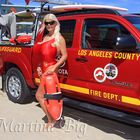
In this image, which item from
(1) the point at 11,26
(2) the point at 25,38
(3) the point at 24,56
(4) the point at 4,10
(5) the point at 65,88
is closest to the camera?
(5) the point at 65,88

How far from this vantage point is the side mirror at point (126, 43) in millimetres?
4938

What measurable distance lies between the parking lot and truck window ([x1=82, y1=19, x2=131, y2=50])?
4.32 feet

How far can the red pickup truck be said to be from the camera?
5.09 metres

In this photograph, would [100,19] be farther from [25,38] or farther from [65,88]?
[25,38]

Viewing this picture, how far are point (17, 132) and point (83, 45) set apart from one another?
1.69 metres

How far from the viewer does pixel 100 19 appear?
5707mm

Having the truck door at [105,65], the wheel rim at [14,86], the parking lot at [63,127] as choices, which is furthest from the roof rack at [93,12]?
the parking lot at [63,127]

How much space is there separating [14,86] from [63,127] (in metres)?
1.98

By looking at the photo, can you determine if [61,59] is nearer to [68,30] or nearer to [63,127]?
[68,30]

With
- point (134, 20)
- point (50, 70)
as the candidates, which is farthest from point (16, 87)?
point (134, 20)

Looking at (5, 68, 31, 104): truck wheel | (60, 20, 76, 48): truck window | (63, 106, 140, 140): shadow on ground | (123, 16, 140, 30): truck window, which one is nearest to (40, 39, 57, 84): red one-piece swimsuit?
(60, 20, 76, 48): truck window

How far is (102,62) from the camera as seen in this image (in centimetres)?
544

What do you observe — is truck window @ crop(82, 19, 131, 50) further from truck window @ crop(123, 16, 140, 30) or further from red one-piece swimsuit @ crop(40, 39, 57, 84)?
red one-piece swimsuit @ crop(40, 39, 57, 84)

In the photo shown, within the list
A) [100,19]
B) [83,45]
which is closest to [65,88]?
[83,45]
